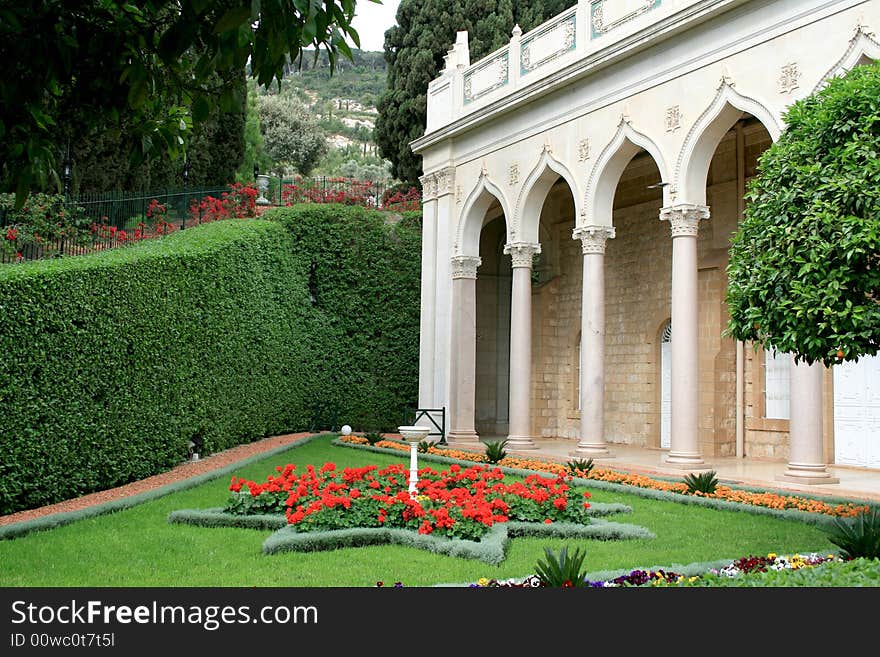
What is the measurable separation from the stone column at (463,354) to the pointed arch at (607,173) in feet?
16.0

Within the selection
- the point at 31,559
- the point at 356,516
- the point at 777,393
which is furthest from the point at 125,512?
the point at 777,393

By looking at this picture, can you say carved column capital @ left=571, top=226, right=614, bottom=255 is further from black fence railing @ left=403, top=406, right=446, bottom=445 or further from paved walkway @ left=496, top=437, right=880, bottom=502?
black fence railing @ left=403, top=406, right=446, bottom=445

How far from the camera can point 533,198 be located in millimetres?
20062

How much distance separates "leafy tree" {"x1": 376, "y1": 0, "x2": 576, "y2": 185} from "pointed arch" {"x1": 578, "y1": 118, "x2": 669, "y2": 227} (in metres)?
14.9

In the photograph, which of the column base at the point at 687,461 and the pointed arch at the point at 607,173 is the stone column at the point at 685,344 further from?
the pointed arch at the point at 607,173

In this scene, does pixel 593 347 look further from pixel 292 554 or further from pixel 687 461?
pixel 292 554

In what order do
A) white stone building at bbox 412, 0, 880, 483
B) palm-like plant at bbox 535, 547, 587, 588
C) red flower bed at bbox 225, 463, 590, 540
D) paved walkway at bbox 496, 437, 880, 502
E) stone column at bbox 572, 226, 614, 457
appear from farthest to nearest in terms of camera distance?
stone column at bbox 572, 226, 614, 457, white stone building at bbox 412, 0, 880, 483, paved walkway at bbox 496, 437, 880, 502, red flower bed at bbox 225, 463, 590, 540, palm-like plant at bbox 535, 547, 587, 588

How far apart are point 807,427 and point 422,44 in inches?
908

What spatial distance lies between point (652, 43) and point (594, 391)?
6.92 metres

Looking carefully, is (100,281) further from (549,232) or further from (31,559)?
(549,232)

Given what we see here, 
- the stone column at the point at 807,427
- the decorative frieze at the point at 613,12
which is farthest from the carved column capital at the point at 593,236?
the stone column at the point at 807,427

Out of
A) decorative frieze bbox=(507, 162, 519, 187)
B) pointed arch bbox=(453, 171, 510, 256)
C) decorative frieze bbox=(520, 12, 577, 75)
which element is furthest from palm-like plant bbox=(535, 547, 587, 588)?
pointed arch bbox=(453, 171, 510, 256)

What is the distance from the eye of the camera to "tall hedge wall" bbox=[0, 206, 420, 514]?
1149cm
